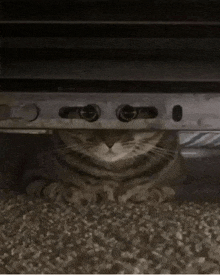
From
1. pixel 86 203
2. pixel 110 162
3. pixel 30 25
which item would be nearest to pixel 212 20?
pixel 30 25

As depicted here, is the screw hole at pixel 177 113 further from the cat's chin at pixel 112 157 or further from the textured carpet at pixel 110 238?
the cat's chin at pixel 112 157

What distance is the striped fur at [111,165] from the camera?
1089mm

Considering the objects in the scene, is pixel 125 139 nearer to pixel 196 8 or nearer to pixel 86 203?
pixel 86 203

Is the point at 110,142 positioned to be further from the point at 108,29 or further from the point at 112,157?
the point at 108,29

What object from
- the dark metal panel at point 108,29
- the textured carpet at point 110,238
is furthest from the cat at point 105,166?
the dark metal panel at point 108,29

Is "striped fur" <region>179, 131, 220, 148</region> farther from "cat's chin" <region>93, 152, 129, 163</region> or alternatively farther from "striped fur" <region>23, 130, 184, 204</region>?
"cat's chin" <region>93, 152, 129, 163</region>

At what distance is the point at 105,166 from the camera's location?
1339mm

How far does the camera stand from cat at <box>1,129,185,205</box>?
3.48 ft

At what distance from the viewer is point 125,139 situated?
130 centimetres

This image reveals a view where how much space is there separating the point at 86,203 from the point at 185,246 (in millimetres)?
285

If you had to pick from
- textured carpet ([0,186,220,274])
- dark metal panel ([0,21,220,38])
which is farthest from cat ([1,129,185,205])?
dark metal panel ([0,21,220,38])

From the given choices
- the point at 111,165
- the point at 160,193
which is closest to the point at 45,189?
the point at 160,193

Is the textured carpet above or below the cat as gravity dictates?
below

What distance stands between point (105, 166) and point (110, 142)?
0.32 feet
